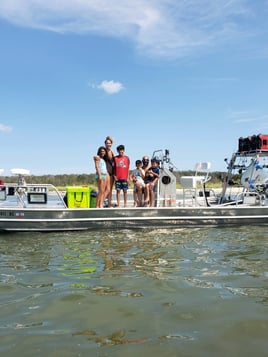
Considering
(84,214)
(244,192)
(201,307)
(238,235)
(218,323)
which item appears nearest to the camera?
Answer: (218,323)

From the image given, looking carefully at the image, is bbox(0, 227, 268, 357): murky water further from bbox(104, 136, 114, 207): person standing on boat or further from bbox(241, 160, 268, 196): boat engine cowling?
bbox(241, 160, 268, 196): boat engine cowling

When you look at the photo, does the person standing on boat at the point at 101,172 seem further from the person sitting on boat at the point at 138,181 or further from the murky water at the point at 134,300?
the murky water at the point at 134,300

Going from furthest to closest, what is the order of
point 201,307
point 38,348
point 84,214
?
point 84,214
point 201,307
point 38,348

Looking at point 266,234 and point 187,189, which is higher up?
point 187,189

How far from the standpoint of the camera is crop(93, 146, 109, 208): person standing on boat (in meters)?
10.1

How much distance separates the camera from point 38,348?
3496 mm

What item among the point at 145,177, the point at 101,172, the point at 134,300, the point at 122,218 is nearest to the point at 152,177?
the point at 145,177

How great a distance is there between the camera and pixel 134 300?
4.75 m

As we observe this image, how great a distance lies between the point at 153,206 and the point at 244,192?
9.88ft

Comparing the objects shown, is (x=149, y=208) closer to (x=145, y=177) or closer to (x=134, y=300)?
(x=145, y=177)

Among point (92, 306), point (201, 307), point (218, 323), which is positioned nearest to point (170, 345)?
point (218, 323)

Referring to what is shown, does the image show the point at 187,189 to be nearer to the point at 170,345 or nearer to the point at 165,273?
the point at 165,273

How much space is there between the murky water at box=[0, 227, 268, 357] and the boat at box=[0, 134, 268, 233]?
197 cm

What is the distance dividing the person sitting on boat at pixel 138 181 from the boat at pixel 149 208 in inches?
23.2
